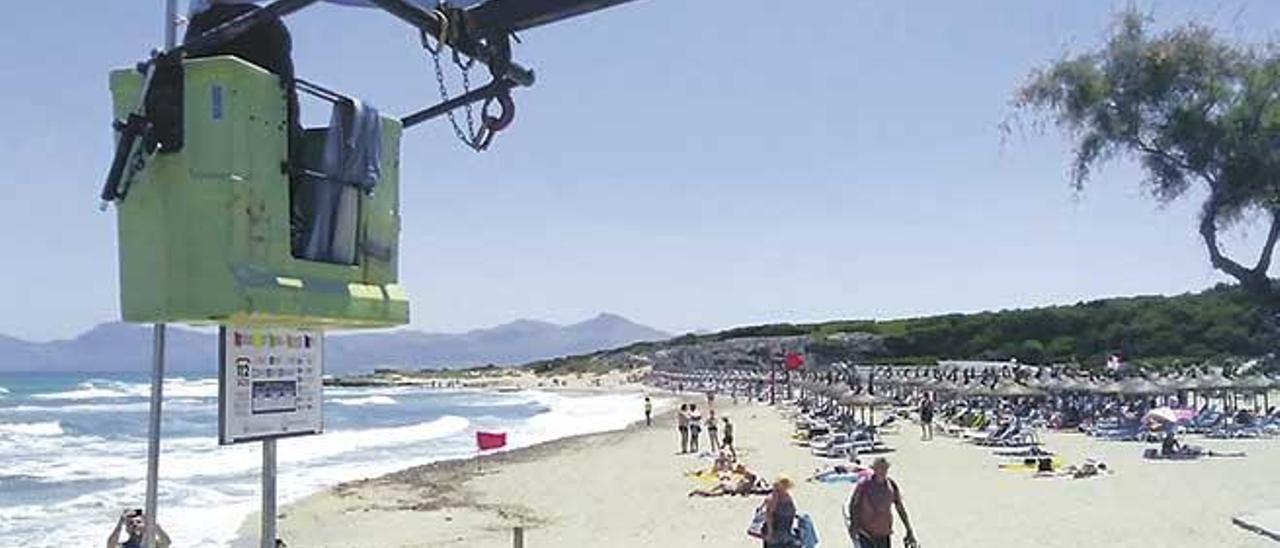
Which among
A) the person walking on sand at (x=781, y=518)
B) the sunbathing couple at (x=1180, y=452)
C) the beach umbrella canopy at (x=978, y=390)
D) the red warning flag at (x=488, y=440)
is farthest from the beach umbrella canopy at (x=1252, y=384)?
the person walking on sand at (x=781, y=518)

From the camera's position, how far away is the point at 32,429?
51.8 metres

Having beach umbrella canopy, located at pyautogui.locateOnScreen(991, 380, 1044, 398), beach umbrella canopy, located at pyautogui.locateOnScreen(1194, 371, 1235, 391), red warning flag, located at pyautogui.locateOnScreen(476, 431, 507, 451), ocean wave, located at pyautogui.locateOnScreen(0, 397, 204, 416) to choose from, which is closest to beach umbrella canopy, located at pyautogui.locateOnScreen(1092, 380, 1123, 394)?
beach umbrella canopy, located at pyautogui.locateOnScreen(991, 380, 1044, 398)

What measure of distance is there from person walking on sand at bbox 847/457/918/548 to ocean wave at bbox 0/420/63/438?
44598 mm

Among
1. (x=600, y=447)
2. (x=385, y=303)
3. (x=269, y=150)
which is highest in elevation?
(x=269, y=150)

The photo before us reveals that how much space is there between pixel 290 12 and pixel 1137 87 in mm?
26940

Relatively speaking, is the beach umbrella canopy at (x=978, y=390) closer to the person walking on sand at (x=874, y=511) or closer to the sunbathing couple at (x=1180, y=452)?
the sunbathing couple at (x=1180, y=452)

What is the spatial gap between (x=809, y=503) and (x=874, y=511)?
10806 mm

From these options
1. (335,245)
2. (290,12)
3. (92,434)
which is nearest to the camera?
(290,12)

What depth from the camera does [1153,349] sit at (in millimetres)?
70688

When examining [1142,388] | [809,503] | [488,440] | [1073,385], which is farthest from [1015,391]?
[809,503]

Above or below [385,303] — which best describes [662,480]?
below

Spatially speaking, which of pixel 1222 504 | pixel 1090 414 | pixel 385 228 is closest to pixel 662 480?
pixel 1222 504

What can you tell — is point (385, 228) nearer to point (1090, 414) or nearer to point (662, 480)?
point (662, 480)

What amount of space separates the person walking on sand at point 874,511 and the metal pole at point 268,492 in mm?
6268
